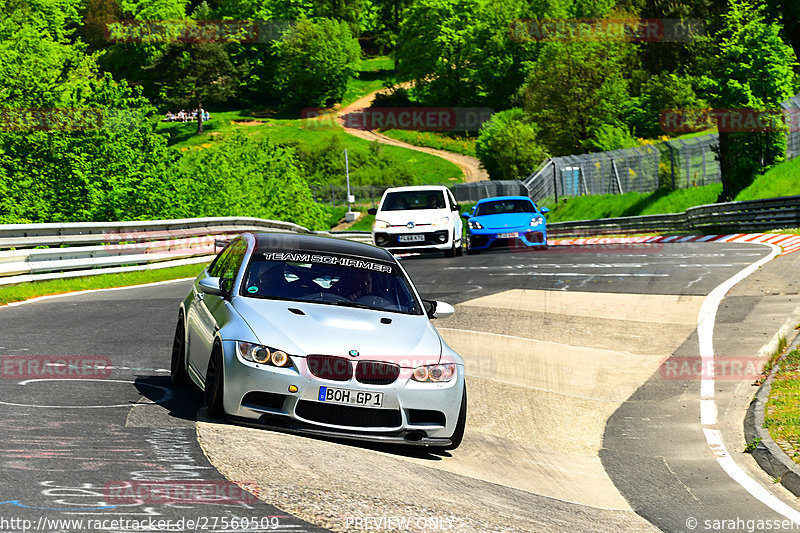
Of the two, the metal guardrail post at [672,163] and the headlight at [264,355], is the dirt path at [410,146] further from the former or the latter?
the headlight at [264,355]

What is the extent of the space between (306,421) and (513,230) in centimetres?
2010

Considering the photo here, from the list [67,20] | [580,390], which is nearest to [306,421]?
[580,390]

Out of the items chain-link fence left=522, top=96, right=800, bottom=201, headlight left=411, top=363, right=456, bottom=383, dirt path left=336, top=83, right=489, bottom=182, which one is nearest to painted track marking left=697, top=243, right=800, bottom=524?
headlight left=411, top=363, right=456, bottom=383

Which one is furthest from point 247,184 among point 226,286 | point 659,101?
point 226,286

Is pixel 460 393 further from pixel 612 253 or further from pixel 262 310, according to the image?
pixel 612 253

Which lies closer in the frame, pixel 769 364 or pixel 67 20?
pixel 769 364

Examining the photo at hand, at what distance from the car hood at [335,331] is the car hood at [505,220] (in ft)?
62.0

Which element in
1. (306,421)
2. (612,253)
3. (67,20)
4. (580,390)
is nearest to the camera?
(306,421)

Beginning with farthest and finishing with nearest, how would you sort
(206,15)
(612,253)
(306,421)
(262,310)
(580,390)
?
(206,15), (612,253), (580,390), (262,310), (306,421)

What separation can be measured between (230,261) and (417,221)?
15181 mm

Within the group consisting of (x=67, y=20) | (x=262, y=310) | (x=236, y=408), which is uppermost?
(x=67, y=20)

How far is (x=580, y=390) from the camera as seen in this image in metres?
11.3

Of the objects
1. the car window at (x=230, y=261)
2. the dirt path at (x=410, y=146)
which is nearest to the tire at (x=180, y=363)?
the car window at (x=230, y=261)

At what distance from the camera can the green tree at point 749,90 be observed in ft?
121
